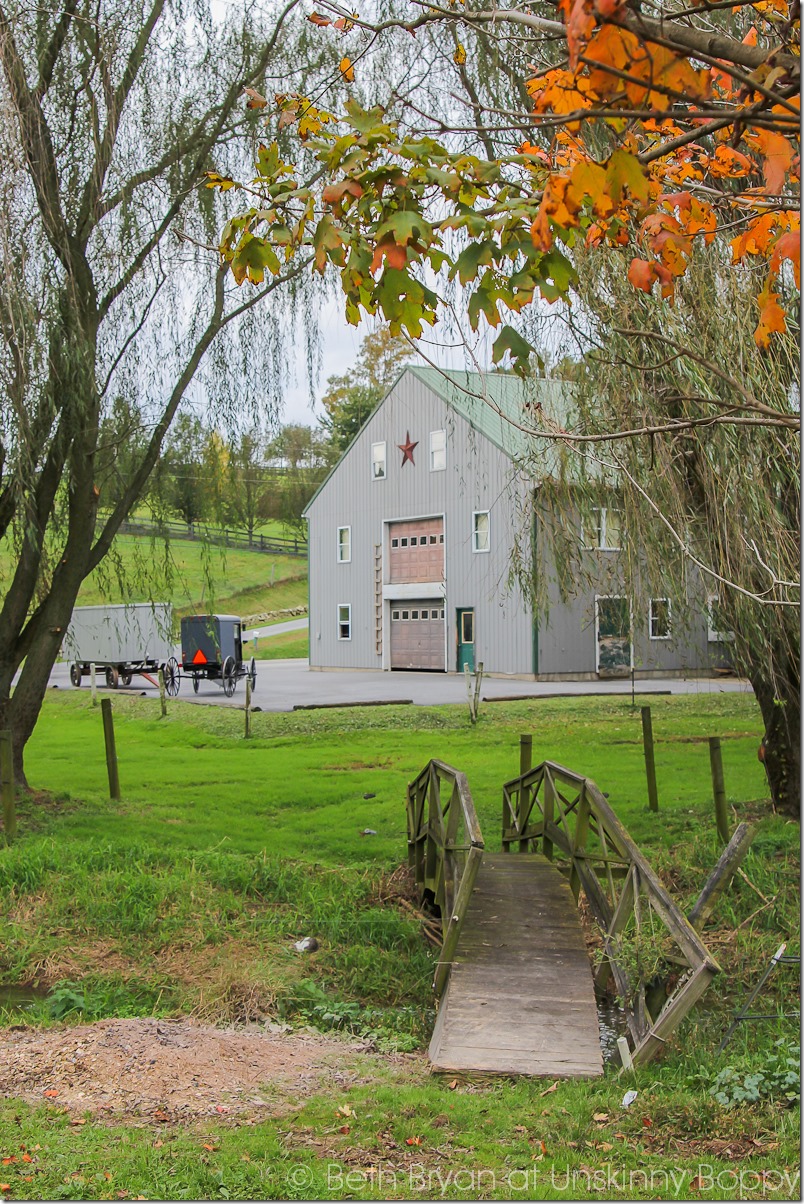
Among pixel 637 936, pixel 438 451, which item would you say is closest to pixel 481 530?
pixel 438 451

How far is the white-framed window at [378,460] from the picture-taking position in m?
34.2

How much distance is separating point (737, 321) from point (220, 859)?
6503 mm

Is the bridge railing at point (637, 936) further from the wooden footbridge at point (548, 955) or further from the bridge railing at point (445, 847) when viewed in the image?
the bridge railing at point (445, 847)

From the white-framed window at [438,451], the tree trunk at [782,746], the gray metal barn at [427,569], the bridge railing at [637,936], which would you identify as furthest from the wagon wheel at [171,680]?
the bridge railing at [637,936]

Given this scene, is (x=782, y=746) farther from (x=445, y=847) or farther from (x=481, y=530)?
(x=481, y=530)

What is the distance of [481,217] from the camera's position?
3.67 meters

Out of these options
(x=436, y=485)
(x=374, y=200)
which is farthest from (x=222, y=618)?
(x=374, y=200)

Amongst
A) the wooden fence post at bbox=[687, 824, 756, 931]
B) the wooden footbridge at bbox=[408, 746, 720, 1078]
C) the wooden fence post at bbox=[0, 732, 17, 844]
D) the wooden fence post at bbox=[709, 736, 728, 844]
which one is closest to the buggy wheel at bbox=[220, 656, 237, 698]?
the wooden fence post at bbox=[0, 732, 17, 844]

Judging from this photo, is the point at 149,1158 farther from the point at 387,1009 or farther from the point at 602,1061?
the point at 387,1009

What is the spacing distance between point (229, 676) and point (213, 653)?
4.58ft

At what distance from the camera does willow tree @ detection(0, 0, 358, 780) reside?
366 inches

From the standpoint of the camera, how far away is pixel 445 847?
814 centimetres

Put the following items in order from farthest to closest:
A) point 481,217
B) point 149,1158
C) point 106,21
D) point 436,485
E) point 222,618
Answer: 1. point 436,485
2. point 222,618
3. point 106,21
4. point 149,1158
5. point 481,217

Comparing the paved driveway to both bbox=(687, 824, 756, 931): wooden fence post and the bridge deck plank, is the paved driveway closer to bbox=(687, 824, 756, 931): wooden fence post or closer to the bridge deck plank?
the bridge deck plank
